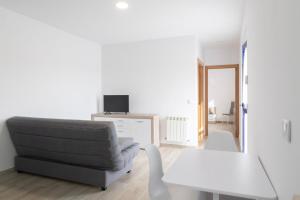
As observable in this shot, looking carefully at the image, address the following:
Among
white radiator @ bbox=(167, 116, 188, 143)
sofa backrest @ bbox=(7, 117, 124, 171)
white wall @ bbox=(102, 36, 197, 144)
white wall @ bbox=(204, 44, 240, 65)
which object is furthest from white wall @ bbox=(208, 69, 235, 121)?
sofa backrest @ bbox=(7, 117, 124, 171)

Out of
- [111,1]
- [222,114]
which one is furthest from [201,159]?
[222,114]

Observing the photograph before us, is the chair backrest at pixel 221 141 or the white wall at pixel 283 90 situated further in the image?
the chair backrest at pixel 221 141

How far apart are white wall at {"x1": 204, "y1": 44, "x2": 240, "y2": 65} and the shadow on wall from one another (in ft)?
17.8

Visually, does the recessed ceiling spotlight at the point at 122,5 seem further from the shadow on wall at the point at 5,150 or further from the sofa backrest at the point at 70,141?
the shadow on wall at the point at 5,150

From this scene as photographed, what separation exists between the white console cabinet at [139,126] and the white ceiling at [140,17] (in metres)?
1.99

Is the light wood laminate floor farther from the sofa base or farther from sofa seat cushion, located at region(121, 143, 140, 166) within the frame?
sofa seat cushion, located at region(121, 143, 140, 166)

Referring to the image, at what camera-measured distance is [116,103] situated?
5.46 metres

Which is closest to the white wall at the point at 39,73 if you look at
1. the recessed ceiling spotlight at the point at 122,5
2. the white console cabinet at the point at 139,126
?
the white console cabinet at the point at 139,126

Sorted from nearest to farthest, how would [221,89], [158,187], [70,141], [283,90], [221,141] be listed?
[283,90], [158,187], [221,141], [70,141], [221,89]

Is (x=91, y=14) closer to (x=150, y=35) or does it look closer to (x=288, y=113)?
(x=150, y=35)

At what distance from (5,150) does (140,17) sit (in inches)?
130

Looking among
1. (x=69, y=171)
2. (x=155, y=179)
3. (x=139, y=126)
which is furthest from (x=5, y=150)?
(x=155, y=179)

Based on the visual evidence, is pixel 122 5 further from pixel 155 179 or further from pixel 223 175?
pixel 223 175

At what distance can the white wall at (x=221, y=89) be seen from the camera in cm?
884
